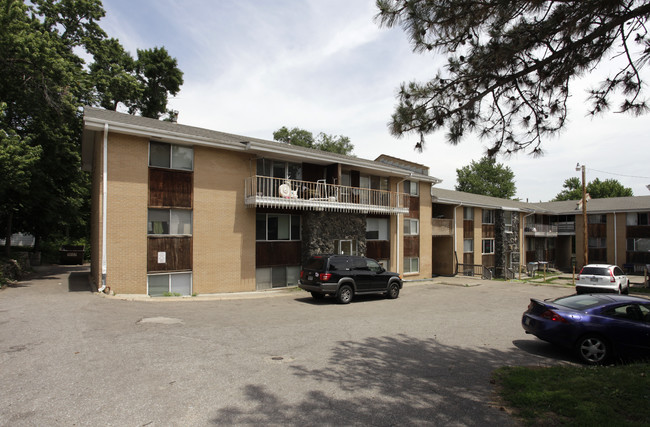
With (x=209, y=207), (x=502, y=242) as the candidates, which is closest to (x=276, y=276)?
(x=209, y=207)

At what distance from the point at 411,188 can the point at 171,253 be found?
54.8ft

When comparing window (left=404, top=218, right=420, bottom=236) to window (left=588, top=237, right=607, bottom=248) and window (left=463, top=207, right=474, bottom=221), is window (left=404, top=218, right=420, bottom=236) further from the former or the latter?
window (left=588, top=237, right=607, bottom=248)

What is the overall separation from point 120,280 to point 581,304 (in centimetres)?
1430

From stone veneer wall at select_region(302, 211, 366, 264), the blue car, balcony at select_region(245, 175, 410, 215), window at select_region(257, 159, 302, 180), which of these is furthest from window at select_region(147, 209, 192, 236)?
the blue car

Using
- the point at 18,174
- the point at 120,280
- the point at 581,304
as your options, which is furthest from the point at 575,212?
the point at 18,174

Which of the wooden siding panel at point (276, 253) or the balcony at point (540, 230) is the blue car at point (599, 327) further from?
the balcony at point (540, 230)

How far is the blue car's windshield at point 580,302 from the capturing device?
316 inches

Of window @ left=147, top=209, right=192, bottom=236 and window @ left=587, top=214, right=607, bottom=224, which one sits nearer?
window @ left=147, top=209, right=192, bottom=236

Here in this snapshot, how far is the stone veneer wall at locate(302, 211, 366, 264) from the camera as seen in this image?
19250mm

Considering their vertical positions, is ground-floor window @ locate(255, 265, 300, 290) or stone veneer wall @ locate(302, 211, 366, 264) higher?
stone veneer wall @ locate(302, 211, 366, 264)

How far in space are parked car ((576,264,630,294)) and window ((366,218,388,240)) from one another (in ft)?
36.3

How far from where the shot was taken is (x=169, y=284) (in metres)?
15.4

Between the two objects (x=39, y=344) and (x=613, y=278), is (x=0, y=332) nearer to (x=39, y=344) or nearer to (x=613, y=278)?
(x=39, y=344)

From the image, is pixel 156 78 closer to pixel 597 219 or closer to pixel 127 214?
pixel 127 214
